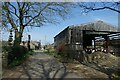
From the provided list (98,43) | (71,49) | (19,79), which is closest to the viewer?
(19,79)

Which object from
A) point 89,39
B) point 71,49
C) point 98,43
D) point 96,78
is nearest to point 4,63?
point 96,78

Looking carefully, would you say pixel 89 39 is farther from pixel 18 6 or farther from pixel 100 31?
pixel 18 6

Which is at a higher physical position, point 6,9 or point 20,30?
point 6,9

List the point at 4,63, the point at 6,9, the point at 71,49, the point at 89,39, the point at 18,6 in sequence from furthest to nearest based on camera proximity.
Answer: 1. the point at 89,39
2. the point at 18,6
3. the point at 6,9
4. the point at 71,49
5. the point at 4,63

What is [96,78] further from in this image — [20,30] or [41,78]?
[20,30]

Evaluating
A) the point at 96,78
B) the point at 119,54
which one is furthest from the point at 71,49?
the point at 96,78

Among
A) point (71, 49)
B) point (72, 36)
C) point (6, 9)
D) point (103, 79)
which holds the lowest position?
point (103, 79)

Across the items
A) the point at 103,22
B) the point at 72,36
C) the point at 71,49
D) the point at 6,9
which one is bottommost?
the point at 71,49

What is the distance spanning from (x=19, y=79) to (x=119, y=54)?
17.3 metres

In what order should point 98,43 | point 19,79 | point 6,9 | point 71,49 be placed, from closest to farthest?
point 19,79 < point 71,49 < point 6,9 < point 98,43

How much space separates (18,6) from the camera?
87.8ft

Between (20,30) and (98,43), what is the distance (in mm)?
19015

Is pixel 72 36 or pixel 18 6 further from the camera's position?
pixel 18 6

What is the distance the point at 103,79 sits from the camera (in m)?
9.52
